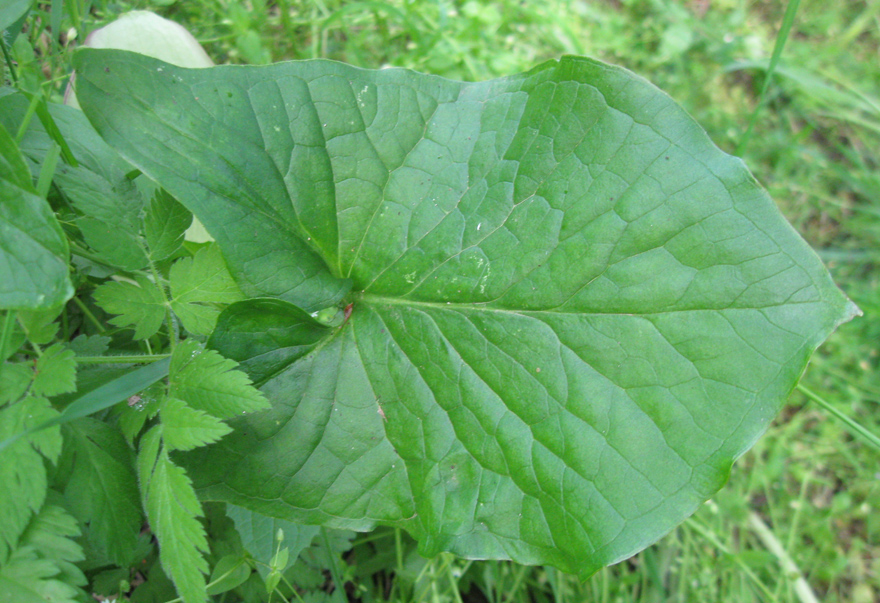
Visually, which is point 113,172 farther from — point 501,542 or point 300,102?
point 501,542

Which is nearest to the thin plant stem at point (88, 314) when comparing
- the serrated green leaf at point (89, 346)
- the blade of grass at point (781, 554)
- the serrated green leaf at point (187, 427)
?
the serrated green leaf at point (89, 346)

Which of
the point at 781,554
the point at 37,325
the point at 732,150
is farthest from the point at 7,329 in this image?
the point at 732,150

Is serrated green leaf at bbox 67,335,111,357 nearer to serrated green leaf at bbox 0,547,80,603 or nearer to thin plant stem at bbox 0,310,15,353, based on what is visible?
thin plant stem at bbox 0,310,15,353

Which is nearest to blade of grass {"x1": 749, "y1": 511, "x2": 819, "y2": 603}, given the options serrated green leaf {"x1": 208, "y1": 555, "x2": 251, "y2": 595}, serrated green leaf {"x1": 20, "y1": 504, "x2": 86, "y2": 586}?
serrated green leaf {"x1": 208, "y1": 555, "x2": 251, "y2": 595}

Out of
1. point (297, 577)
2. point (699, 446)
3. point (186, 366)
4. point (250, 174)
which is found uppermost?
point (250, 174)

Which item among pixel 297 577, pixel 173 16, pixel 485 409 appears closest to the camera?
pixel 485 409

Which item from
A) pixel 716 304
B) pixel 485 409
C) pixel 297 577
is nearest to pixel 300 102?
pixel 485 409

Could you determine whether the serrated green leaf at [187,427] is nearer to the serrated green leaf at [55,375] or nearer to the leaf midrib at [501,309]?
the serrated green leaf at [55,375]
